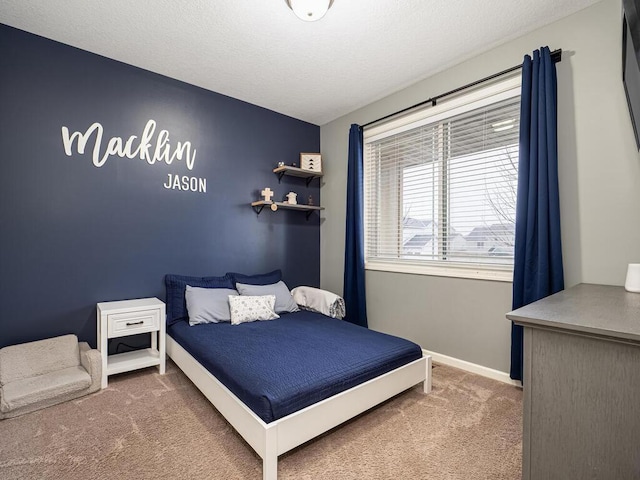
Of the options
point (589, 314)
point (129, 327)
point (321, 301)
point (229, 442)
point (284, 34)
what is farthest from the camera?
point (321, 301)

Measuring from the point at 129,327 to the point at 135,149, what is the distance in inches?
59.8

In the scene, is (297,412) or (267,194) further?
(267,194)

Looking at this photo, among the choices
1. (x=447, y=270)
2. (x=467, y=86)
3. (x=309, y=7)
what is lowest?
(x=447, y=270)

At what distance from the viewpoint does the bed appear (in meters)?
1.48

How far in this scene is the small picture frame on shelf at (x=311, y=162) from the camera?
373 cm

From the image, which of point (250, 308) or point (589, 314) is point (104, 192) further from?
point (589, 314)

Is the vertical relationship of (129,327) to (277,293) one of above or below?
below

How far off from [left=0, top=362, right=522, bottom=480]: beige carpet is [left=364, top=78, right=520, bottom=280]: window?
1115 millimetres

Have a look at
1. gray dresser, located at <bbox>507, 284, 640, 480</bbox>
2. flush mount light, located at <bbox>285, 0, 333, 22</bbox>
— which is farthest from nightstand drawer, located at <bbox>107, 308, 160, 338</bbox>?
gray dresser, located at <bbox>507, 284, 640, 480</bbox>

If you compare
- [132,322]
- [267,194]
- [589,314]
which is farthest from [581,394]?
[267,194]

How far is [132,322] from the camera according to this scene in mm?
2396

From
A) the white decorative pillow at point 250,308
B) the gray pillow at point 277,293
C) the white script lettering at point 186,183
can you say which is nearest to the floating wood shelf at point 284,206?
the white script lettering at point 186,183

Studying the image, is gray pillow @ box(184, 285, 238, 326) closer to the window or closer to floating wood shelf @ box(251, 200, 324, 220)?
floating wood shelf @ box(251, 200, 324, 220)

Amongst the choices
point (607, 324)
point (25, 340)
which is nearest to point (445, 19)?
point (607, 324)
